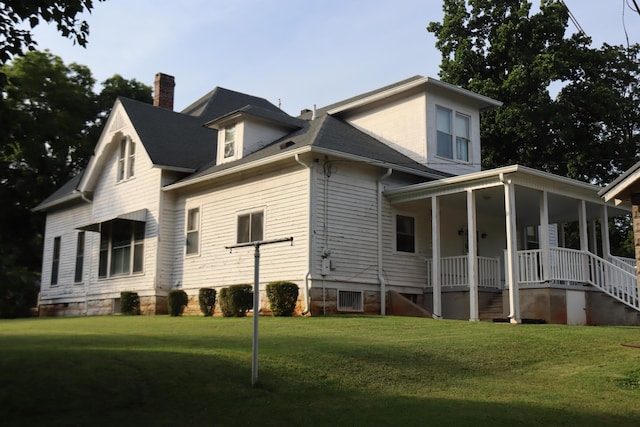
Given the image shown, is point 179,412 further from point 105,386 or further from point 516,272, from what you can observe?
point 516,272

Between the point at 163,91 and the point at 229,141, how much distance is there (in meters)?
8.71

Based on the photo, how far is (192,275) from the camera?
2109cm

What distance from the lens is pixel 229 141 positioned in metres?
21.7

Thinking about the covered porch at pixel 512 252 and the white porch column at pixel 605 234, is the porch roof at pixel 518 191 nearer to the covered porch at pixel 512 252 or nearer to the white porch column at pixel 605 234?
the covered porch at pixel 512 252

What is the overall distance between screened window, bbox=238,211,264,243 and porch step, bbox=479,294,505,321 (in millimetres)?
6433

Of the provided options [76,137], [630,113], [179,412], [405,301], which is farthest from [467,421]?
[630,113]

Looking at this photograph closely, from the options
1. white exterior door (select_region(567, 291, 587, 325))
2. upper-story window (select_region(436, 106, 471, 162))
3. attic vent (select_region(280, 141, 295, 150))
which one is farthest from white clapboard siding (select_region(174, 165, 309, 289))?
white exterior door (select_region(567, 291, 587, 325))

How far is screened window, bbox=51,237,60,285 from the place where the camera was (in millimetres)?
27969

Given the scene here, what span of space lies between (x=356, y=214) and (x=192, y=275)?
5873mm

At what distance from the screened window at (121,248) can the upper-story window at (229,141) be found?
12.7 ft

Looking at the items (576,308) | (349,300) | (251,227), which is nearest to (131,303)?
(251,227)

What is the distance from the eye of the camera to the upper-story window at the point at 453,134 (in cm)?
2148

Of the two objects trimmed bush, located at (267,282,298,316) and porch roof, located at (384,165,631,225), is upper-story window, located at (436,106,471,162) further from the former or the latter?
trimmed bush, located at (267,282,298,316)

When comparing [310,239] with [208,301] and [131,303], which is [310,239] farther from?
[131,303]
